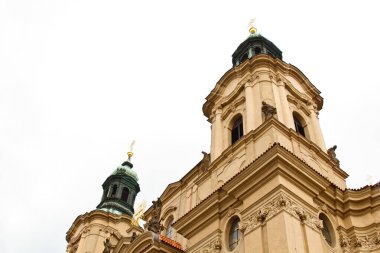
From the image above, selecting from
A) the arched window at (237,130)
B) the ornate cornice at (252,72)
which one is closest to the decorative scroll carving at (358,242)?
the arched window at (237,130)

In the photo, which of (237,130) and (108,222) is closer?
(237,130)

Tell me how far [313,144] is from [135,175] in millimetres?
21741

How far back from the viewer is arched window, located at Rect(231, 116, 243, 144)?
17703 millimetres

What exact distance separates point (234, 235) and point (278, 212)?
229 cm

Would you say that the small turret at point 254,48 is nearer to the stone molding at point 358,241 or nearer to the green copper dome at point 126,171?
the stone molding at point 358,241

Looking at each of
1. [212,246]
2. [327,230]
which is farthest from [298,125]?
[212,246]

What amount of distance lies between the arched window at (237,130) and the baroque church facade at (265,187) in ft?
0.15

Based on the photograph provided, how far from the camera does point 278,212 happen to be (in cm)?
1231

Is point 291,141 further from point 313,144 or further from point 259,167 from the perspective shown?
point 259,167

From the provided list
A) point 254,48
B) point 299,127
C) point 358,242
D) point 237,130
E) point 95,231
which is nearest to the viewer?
point 358,242

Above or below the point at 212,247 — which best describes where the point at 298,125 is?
above

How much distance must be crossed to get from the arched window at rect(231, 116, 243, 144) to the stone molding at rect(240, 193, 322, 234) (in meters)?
4.92

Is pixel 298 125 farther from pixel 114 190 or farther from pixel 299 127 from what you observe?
pixel 114 190

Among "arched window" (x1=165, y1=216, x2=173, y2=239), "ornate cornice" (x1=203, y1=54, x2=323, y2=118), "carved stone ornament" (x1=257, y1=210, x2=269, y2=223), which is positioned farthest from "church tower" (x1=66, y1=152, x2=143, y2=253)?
"carved stone ornament" (x1=257, y1=210, x2=269, y2=223)
